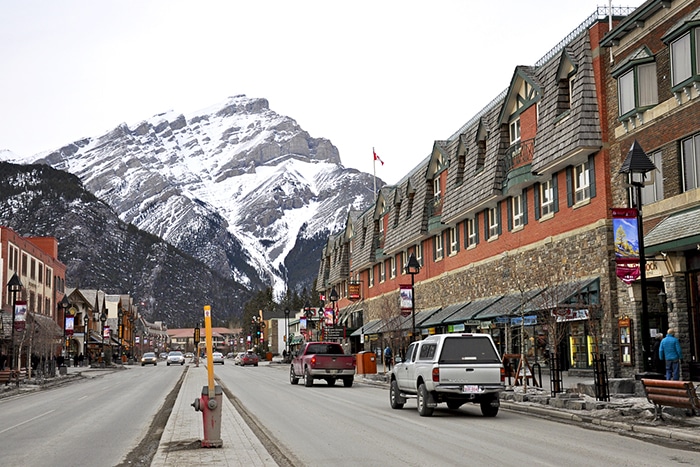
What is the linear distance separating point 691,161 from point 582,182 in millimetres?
7254

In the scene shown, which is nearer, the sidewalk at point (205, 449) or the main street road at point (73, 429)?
the sidewalk at point (205, 449)

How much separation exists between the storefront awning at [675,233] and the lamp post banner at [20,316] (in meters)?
31.7

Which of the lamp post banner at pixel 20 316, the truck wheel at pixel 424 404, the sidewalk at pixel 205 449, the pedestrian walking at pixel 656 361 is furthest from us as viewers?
the lamp post banner at pixel 20 316

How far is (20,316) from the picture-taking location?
Answer: 44.3 m

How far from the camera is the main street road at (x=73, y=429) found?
1370 centimetres

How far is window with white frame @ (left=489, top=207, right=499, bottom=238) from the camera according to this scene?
4122 cm

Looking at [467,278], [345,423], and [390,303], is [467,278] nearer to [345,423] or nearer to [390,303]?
[390,303]

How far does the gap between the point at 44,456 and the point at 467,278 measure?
33.2 metres

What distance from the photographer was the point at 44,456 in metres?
13.8

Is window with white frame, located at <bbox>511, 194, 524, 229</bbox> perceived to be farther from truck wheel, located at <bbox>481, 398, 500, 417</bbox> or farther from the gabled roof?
truck wheel, located at <bbox>481, 398, 500, 417</bbox>

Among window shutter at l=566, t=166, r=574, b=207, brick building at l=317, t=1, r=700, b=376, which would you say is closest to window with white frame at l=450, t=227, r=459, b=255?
brick building at l=317, t=1, r=700, b=376

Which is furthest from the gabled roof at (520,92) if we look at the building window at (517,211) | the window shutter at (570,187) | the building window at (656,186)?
the building window at (656,186)

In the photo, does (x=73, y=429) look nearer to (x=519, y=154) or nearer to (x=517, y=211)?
(x=519, y=154)

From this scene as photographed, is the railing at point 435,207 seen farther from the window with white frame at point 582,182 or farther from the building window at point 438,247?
the window with white frame at point 582,182
